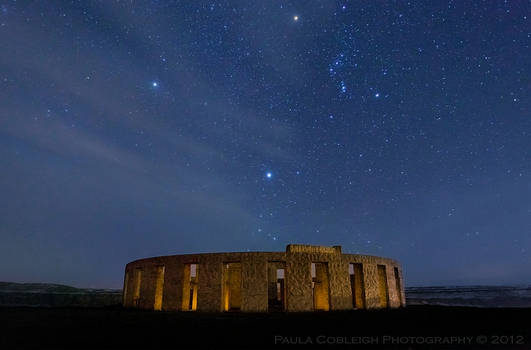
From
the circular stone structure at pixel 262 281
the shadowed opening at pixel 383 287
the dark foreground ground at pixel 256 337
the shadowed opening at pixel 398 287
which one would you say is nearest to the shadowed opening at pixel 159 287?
the circular stone structure at pixel 262 281

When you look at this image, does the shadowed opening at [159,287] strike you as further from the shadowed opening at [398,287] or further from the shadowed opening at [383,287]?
the shadowed opening at [398,287]

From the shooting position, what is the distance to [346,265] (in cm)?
1834

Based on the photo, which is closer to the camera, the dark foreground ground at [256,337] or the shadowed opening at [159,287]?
the dark foreground ground at [256,337]

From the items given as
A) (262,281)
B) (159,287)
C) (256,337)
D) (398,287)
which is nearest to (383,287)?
(398,287)

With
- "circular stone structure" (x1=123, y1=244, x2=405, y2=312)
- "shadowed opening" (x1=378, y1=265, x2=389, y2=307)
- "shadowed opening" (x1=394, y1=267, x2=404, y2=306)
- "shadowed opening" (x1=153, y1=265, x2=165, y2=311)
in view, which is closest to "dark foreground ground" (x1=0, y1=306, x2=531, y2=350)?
"circular stone structure" (x1=123, y1=244, x2=405, y2=312)

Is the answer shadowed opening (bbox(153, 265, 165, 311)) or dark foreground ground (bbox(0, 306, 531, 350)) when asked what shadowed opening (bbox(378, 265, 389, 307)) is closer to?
dark foreground ground (bbox(0, 306, 531, 350))

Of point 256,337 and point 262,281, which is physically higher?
point 262,281

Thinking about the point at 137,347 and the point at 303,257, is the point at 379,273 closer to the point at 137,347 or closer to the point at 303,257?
the point at 303,257

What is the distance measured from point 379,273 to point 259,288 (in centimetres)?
999

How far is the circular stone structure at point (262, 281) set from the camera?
16.7 meters

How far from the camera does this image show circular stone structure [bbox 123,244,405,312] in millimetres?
16656

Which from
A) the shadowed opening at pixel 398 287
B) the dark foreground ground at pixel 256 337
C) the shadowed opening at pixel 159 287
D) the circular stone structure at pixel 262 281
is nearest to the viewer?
the dark foreground ground at pixel 256 337

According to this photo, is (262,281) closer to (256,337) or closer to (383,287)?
(256,337)

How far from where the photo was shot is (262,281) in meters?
16.6
